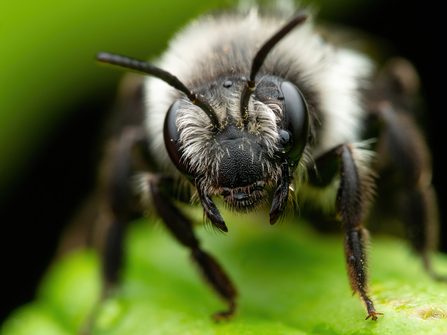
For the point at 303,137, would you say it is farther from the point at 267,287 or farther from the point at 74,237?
the point at 74,237

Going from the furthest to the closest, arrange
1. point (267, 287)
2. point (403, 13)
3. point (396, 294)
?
point (403, 13) → point (267, 287) → point (396, 294)

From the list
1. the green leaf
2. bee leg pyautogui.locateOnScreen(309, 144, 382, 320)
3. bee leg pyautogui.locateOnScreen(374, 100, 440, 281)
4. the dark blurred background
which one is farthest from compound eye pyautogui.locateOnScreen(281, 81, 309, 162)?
the dark blurred background

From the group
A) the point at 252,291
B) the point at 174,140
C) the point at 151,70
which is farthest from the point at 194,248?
the point at 151,70

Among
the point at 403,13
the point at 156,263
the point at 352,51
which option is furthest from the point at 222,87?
the point at 403,13

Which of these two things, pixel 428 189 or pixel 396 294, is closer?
pixel 396 294

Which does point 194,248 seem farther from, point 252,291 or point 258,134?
point 258,134

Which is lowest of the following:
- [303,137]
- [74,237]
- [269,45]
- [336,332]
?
[74,237]

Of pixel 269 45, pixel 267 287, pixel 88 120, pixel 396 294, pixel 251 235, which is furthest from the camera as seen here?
pixel 88 120

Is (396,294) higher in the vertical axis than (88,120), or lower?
higher

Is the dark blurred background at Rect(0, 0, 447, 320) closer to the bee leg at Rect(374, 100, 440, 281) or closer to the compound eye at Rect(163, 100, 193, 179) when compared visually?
the bee leg at Rect(374, 100, 440, 281)
